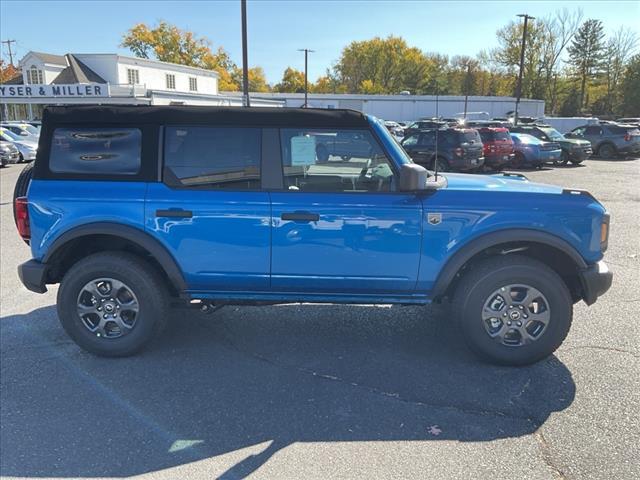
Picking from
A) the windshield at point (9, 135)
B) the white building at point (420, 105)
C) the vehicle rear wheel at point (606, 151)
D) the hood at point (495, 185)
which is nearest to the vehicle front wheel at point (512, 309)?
the hood at point (495, 185)

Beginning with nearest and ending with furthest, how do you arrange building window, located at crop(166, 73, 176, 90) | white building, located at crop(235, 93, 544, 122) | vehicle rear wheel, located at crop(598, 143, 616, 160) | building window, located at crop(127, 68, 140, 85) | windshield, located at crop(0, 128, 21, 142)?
windshield, located at crop(0, 128, 21, 142)
vehicle rear wheel, located at crop(598, 143, 616, 160)
building window, located at crop(127, 68, 140, 85)
building window, located at crop(166, 73, 176, 90)
white building, located at crop(235, 93, 544, 122)

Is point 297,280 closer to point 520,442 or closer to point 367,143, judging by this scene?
point 367,143

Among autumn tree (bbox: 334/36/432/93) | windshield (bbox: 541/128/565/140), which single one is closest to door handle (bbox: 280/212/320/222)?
windshield (bbox: 541/128/565/140)

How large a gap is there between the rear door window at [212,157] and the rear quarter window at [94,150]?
30cm

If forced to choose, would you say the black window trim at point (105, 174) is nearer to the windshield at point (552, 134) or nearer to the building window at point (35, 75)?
the windshield at point (552, 134)

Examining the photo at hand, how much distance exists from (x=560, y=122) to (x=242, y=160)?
1863 inches

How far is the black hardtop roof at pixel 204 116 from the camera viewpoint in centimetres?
383

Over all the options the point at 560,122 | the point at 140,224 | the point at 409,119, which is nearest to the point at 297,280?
the point at 140,224

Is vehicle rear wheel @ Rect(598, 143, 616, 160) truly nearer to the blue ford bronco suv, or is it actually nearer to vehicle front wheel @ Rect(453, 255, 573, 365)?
the blue ford bronco suv

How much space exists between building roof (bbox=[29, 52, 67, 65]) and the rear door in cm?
4956

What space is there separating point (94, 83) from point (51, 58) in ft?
23.3

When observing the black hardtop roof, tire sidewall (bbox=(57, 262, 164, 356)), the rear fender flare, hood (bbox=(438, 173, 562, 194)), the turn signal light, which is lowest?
tire sidewall (bbox=(57, 262, 164, 356))

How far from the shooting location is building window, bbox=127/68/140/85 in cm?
4831

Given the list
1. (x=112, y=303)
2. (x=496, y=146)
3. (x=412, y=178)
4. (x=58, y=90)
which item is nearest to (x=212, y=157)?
(x=112, y=303)
